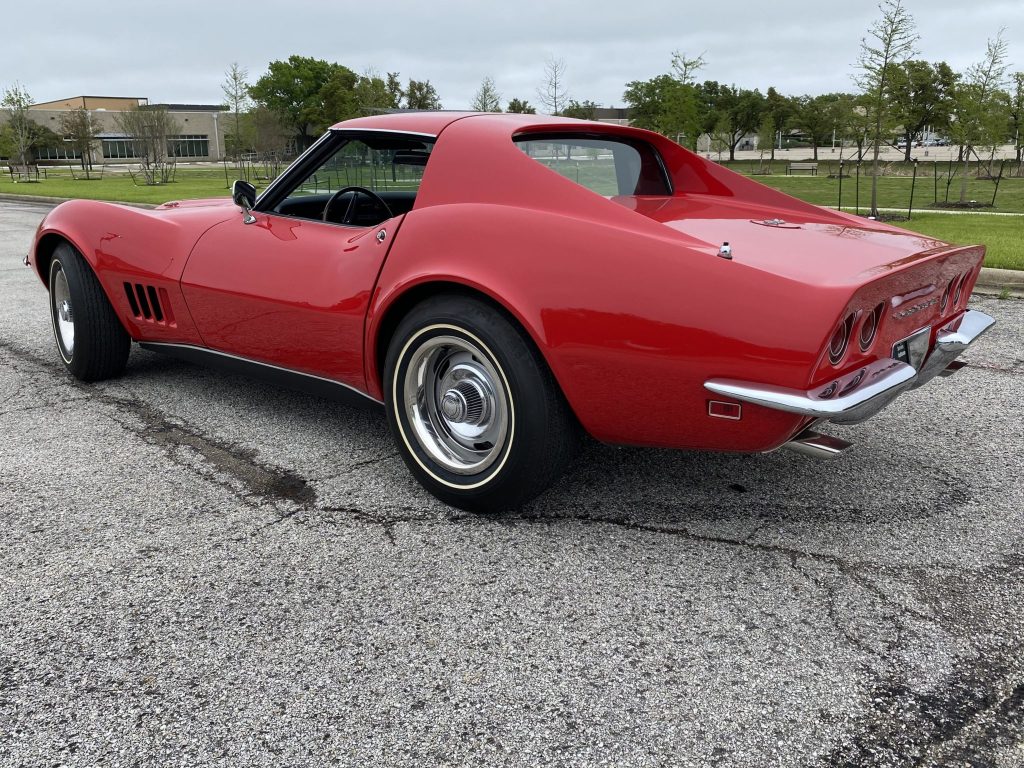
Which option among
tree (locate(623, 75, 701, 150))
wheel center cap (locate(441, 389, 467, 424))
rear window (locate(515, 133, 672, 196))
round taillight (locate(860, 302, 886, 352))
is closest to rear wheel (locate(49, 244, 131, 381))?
wheel center cap (locate(441, 389, 467, 424))

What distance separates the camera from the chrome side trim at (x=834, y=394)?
7.68 feet

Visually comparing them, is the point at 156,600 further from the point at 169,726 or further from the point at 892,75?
the point at 892,75

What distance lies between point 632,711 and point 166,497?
197 centimetres

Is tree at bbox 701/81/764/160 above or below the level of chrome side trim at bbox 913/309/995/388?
above


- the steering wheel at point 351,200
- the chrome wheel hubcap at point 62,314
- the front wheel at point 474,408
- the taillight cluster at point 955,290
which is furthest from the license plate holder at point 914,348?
the chrome wheel hubcap at point 62,314

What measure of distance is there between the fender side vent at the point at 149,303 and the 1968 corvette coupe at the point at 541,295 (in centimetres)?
2

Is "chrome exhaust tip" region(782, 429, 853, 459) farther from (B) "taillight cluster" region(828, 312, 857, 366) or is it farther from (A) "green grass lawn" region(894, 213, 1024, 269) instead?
(A) "green grass lawn" region(894, 213, 1024, 269)

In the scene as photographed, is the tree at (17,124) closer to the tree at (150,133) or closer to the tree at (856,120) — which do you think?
the tree at (150,133)

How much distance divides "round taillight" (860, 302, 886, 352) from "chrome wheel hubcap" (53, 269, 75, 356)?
154 inches

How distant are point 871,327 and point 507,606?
4.39 ft

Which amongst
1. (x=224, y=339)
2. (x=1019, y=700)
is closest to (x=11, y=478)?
(x=224, y=339)

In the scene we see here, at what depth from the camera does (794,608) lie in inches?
95.7

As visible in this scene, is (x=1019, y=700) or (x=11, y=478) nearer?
(x=1019, y=700)

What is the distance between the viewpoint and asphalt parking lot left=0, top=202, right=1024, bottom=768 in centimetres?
192
